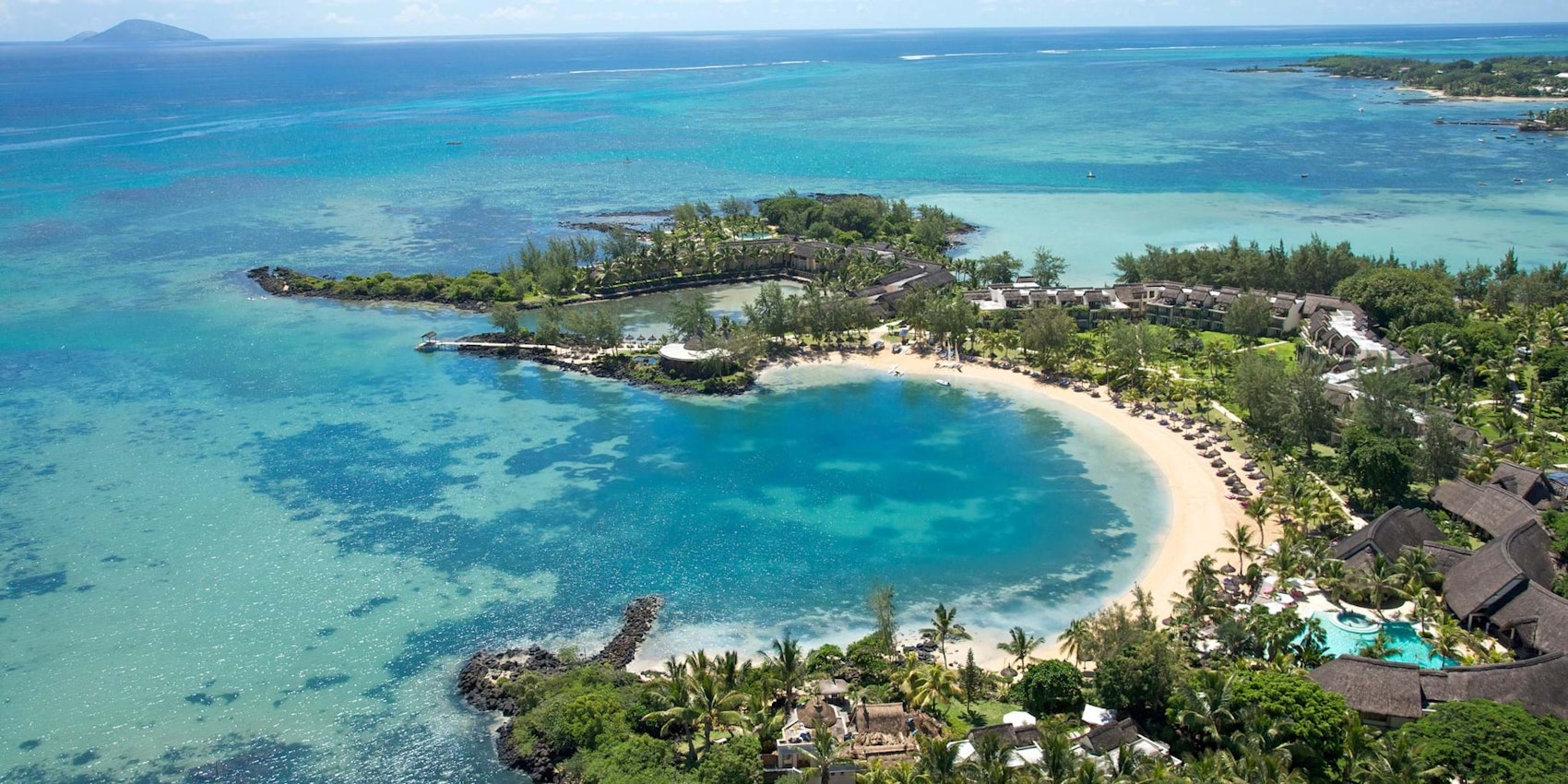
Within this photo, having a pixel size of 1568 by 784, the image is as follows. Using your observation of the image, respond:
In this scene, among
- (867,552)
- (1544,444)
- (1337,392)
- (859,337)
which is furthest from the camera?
(859,337)

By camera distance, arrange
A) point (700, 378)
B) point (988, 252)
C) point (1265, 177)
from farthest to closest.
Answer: point (1265, 177) < point (988, 252) < point (700, 378)

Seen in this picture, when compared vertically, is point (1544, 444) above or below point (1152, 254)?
below

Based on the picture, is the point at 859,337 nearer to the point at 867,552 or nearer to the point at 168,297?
the point at 867,552

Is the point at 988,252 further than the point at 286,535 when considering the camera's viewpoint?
Yes

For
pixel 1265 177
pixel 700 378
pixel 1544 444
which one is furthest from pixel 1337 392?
pixel 1265 177

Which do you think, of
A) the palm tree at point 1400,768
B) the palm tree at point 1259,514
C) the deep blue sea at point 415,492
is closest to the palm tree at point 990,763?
the palm tree at point 1400,768

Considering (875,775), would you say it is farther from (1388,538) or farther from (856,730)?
(1388,538)

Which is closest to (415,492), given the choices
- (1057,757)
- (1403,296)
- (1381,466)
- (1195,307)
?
(1057,757)

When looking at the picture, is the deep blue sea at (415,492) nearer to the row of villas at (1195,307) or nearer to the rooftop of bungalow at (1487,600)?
the rooftop of bungalow at (1487,600)
